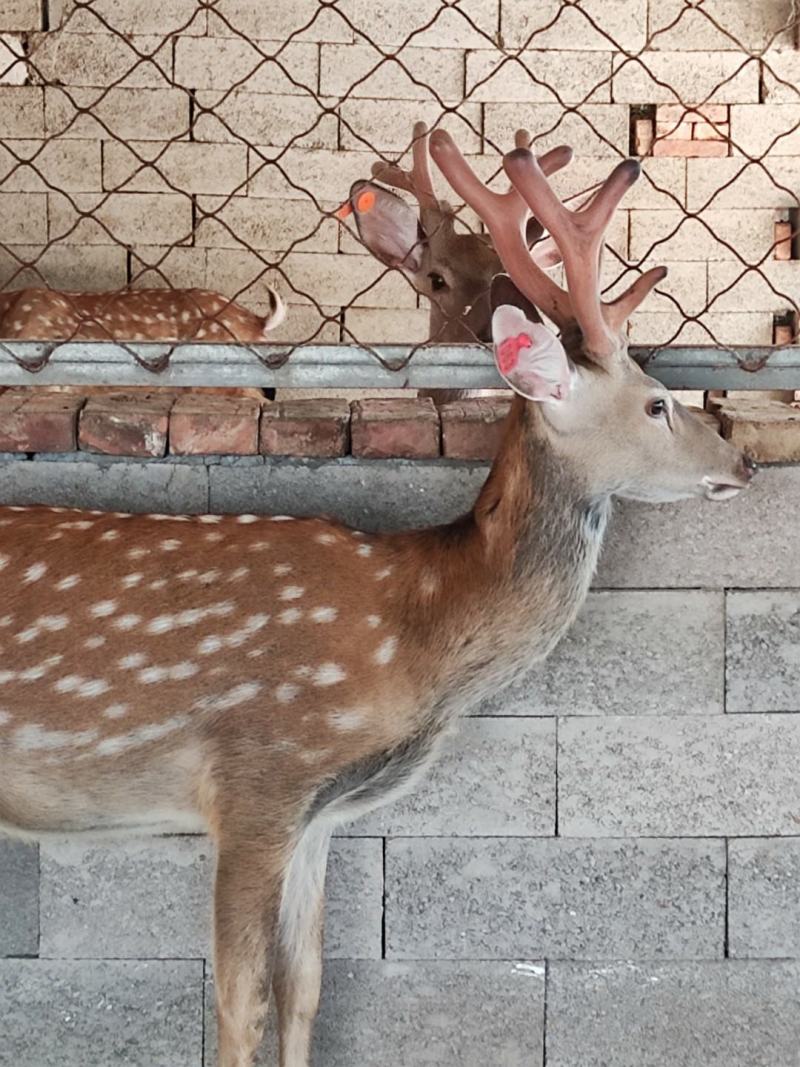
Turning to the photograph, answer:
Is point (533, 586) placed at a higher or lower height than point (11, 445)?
lower

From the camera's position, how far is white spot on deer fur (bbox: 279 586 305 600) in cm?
217

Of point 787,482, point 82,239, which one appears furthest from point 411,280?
point 82,239

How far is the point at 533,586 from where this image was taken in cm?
215

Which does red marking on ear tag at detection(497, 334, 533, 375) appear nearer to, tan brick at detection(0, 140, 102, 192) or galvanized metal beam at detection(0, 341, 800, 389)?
galvanized metal beam at detection(0, 341, 800, 389)

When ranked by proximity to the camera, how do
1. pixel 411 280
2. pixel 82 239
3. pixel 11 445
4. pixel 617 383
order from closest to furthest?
pixel 617 383 < pixel 11 445 < pixel 411 280 < pixel 82 239

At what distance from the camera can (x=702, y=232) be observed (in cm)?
605

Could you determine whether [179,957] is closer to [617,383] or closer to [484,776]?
[484,776]

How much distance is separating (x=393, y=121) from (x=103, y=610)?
424cm

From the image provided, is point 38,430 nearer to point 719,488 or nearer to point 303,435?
point 303,435

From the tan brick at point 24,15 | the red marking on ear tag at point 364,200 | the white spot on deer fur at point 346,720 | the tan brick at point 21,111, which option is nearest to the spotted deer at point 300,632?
the white spot on deer fur at point 346,720

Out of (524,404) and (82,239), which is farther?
(82,239)

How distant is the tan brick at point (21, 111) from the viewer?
5.82 m

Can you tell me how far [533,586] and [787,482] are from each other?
0.63 metres

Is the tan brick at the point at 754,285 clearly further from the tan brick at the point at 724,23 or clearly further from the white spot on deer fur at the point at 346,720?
the white spot on deer fur at the point at 346,720
